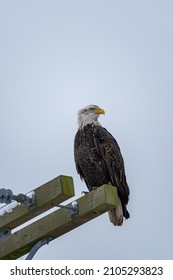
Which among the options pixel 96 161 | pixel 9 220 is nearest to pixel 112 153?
pixel 96 161

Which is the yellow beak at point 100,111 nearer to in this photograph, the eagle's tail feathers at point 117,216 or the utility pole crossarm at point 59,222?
the eagle's tail feathers at point 117,216

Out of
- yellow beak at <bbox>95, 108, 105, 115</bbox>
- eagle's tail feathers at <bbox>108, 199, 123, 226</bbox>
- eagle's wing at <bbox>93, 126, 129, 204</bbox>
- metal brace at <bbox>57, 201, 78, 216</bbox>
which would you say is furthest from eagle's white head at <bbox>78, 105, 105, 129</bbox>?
metal brace at <bbox>57, 201, 78, 216</bbox>

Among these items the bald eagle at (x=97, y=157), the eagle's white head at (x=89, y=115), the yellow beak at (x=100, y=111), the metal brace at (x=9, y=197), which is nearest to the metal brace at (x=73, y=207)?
the metal brace at (x=9, y=197)

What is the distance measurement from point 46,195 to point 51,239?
0.36 metres

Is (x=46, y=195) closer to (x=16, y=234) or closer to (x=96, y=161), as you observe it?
(x=16, y=234)

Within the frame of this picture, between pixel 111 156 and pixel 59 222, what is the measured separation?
130 inches

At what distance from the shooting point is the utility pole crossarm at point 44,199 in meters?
5.59

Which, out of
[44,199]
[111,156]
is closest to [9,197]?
[44,199]

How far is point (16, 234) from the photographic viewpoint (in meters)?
5.98

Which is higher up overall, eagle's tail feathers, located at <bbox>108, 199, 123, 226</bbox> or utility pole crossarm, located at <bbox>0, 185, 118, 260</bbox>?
eagle's tail feathers, located at <bbox>108, 199, 123, 226</bbox>

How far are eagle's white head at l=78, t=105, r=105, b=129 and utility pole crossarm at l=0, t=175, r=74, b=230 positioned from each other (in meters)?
3.92

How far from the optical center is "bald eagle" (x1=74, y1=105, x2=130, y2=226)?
8.84m

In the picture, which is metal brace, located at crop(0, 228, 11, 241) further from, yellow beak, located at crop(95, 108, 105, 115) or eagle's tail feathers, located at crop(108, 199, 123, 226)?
yellow beak, located at crop(95, 108, 105, 115)

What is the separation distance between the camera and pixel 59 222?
19.0ft
